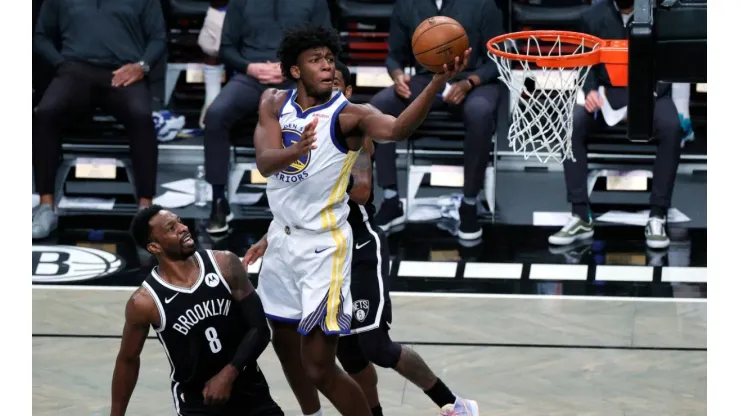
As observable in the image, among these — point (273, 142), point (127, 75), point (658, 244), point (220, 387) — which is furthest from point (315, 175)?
point (127, 75)

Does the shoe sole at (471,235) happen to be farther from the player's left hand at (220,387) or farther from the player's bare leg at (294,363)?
the player's left hand at (220,387)

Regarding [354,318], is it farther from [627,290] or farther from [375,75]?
[375,75]

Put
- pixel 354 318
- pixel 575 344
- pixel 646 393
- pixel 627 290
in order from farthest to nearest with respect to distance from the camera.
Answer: pixel 627 290
pixel 575 344
pixel 646 393
pixel 354 318

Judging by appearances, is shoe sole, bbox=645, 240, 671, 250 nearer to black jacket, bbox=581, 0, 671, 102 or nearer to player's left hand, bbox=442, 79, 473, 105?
black jacket, bbox=581, 0, 671, 102

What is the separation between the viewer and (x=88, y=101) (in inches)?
328

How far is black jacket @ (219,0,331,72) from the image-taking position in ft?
27.2

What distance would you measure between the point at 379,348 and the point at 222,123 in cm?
341

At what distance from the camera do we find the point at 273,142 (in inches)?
192

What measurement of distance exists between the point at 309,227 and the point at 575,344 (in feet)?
6.45

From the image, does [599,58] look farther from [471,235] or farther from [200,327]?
[471,235]

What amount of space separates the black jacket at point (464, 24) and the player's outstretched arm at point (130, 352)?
3.90 metres

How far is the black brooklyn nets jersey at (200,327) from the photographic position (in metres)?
4.63

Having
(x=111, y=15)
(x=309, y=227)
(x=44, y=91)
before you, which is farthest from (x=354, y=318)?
(x=44, y=91)

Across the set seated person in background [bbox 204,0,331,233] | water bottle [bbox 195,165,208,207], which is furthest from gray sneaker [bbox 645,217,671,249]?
water bottle [bbox 195,165,208,207]
